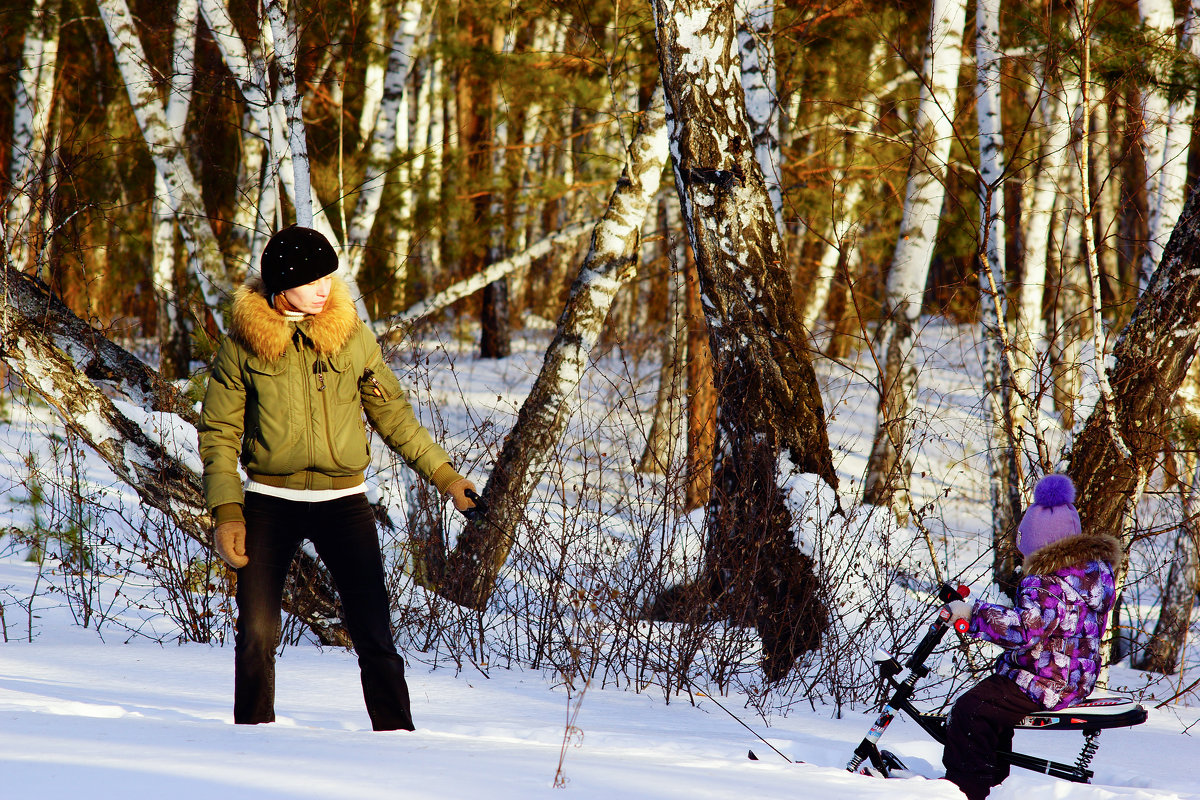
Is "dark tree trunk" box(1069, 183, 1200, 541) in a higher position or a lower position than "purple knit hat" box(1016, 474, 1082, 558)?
higher

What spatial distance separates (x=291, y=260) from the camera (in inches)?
A: 105

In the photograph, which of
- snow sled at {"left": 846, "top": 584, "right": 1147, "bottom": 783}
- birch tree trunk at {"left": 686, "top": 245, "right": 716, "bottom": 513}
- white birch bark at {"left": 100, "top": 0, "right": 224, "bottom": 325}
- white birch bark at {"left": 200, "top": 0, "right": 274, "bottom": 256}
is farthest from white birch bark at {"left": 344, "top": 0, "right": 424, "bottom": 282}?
snow sled at {"left": 846, "top": 584, "right": 1147, "bottom": 783}

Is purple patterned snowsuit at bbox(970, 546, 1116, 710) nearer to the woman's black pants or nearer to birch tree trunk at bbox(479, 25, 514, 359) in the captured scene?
the woman's black pants

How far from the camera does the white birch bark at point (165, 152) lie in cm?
614

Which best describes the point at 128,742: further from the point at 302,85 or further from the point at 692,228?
the point at 302,85

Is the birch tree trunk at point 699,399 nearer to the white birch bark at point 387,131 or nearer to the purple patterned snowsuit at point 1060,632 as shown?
the purple patterned snowsuit at point 1060,632

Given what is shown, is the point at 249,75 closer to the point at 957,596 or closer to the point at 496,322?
the point at 957,596

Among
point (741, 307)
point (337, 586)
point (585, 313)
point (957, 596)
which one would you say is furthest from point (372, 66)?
point (957, 596)

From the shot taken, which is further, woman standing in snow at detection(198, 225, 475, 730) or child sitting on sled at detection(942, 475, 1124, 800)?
child sitting on sled at detection(942, 475, 1124, 800)

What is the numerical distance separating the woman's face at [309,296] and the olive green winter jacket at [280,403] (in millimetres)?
25

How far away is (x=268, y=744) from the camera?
8.10ft

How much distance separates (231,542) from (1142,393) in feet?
12.1

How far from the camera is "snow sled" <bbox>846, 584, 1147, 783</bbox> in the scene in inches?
115

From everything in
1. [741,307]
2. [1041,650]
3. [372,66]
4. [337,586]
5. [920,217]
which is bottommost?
[1041,650]
